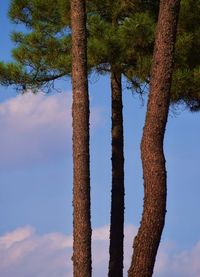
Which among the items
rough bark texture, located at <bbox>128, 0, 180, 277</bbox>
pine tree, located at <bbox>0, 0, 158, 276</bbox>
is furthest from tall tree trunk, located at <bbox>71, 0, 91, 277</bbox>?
pine tree, located at <bbox>0, 0, 158, 276</bbox>

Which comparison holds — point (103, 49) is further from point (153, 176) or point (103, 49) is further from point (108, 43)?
point (153, 176)

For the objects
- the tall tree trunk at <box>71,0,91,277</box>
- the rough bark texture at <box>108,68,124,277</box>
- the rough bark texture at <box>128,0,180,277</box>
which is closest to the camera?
the rough bark texture at <box>128,0,180,277</box>

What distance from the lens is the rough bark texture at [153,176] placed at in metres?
9.83

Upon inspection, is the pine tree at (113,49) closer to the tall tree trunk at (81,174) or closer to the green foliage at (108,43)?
the green foliage at (108,43)

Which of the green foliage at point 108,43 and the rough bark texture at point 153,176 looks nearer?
the rough bark texture at point 153,176

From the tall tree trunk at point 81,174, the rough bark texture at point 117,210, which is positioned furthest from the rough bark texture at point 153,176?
the rough bark texture at point 117,210

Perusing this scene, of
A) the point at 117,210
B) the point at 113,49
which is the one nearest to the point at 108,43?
the point at 113,49

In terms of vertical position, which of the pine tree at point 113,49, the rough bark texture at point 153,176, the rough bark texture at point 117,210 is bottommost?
the rough bark texture at point 153,176

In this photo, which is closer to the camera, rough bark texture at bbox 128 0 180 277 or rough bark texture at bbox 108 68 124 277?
rough bark texture at bbox 128 0 180 277

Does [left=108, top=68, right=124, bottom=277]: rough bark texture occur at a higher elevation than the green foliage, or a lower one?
lower

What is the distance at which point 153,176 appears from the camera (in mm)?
9883

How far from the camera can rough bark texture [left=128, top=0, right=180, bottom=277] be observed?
983 centimetres

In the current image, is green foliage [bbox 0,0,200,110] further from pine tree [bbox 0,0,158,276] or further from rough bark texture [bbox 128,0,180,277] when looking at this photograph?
rough bark texture [bbox 128,0,180,277]

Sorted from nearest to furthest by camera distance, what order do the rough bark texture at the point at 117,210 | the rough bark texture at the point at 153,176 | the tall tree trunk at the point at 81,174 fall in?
the rough bark texture at the point at 153,176 < the tall tree trunk at the point at 81,174 < the rough bark texture at the point at 117,210
